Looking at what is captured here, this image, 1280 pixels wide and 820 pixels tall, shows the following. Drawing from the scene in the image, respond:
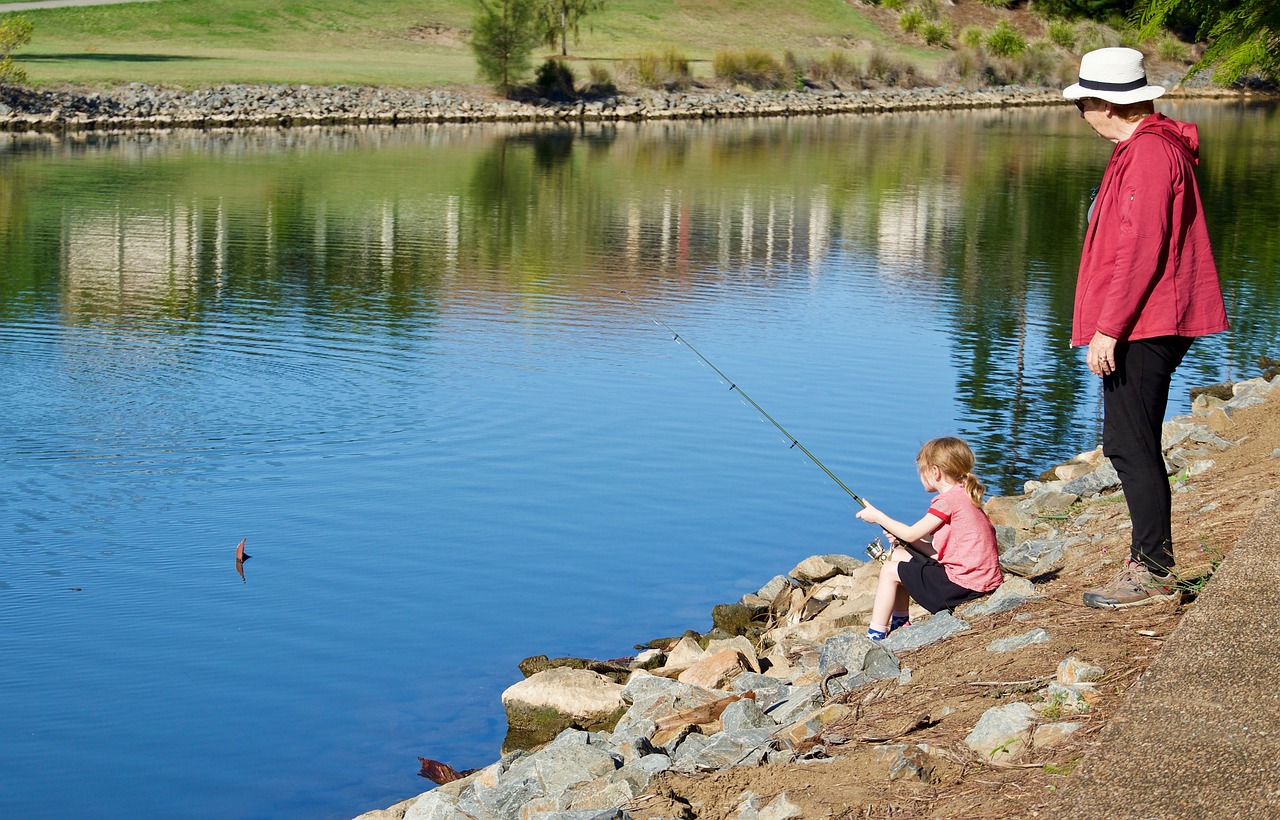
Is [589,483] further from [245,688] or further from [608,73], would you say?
[608,73]

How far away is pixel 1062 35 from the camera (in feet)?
268

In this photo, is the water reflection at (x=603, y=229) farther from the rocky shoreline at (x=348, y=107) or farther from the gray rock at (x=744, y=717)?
the gray rock at (x=744, y=717)

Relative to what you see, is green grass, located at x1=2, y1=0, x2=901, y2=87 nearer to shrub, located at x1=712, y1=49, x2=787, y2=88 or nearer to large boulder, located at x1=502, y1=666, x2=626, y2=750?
shrub, located at x1=712, y1=49, x2=787, y2=88

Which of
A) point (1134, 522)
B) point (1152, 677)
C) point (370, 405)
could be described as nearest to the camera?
point (1152, 677)

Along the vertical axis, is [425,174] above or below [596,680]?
above

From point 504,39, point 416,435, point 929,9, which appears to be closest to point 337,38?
point 504,39

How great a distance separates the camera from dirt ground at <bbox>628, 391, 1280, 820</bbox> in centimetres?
415

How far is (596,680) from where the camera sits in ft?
24.1

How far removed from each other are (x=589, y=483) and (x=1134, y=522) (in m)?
5.96

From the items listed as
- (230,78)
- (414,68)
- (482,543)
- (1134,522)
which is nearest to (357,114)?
(230,78)

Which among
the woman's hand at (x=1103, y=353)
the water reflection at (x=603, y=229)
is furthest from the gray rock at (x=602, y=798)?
the water reflection at (x=603, y=229)

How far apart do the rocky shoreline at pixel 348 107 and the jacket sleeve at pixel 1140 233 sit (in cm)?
4236

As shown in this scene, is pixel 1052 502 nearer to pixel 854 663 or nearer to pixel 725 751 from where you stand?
pixel 854 663

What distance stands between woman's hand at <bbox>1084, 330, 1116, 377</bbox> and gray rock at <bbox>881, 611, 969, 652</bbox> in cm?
116
